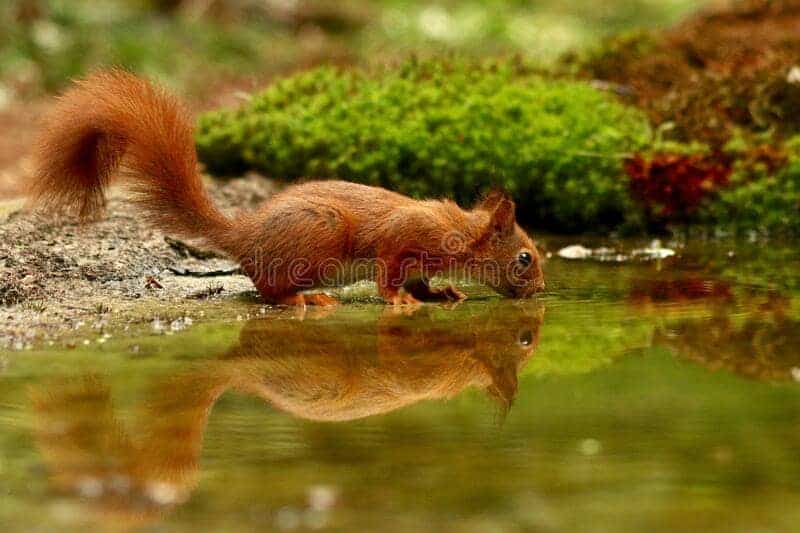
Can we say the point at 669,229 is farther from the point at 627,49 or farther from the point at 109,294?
the point at 109,294

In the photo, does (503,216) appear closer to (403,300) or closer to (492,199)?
(492,199)

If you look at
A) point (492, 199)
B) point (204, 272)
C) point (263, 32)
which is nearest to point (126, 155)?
point (204, 272)

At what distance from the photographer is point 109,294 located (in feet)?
17.6

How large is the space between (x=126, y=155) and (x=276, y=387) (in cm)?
228

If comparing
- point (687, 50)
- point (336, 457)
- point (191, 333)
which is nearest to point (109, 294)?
point (191, 333)

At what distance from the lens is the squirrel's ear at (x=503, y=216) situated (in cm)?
570

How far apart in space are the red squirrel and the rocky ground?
285 mm

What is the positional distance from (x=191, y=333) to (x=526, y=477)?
2161 millimetres

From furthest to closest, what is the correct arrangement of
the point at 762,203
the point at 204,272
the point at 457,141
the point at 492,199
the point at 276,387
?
the point at 457,141
the point at 762,203
the point at 204,272
the point at 492,199
the point at 276,387

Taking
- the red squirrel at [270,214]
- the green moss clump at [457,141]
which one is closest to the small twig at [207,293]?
the red squirrel at [270,214]

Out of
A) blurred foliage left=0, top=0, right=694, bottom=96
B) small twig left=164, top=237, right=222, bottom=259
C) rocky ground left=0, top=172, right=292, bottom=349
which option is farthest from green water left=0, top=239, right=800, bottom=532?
blurred foliage left=0, top=0, right=694, bottom=96

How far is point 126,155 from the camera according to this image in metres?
5.55

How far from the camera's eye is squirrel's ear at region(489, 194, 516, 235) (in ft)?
18.7

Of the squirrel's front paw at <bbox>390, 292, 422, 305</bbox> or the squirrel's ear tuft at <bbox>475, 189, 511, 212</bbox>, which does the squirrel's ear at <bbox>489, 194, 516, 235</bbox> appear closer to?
the squirrel's ear tuft at <bbox>475, 189, 511, 212</bbox>
